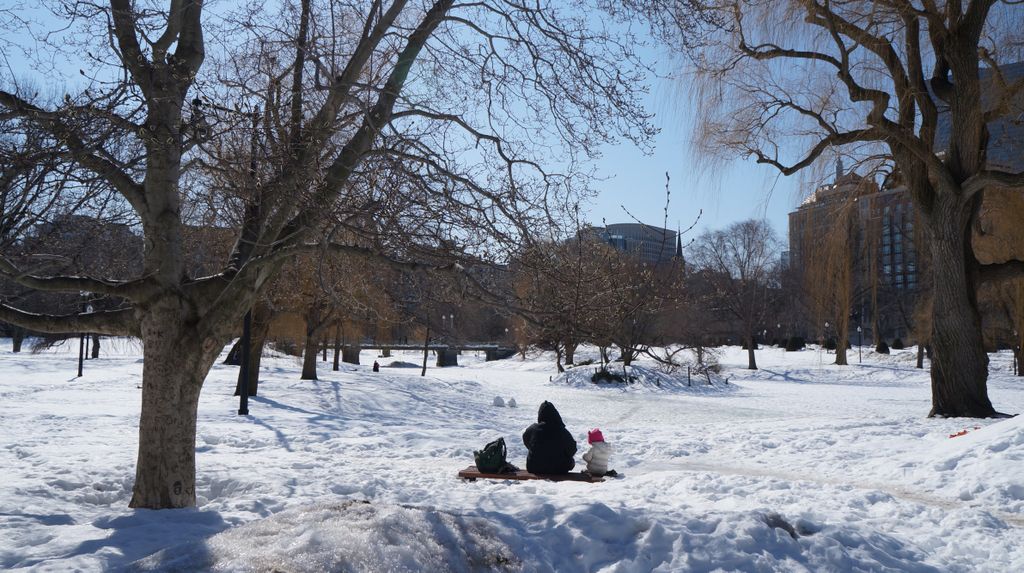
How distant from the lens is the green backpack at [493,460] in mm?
9023

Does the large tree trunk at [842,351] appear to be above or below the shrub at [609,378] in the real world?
above

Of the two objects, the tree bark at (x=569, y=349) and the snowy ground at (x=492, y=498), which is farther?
the tree bark at (x=569, y=349)

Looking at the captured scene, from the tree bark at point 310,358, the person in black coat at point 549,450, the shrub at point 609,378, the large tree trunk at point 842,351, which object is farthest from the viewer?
the large tree trunk at point 842,351

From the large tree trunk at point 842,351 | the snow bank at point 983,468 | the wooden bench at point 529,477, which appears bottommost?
the wooden bench at point 529,477

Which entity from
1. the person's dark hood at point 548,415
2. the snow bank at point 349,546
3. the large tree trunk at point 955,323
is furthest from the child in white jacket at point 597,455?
the large tree trunk at point 955,323

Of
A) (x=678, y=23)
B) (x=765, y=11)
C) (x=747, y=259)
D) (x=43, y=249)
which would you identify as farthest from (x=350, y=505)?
(x=747, y=259)

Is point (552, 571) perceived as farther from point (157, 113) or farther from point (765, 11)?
point (765, 11)

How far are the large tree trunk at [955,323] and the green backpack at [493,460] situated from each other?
29.7 ft

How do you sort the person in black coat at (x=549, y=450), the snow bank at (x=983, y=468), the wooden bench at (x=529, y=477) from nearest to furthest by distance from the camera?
the snow bank at (x=983, y=468) < the wooden bench at (x=529, y=477) < the person in black coat at (x=549, y=450)

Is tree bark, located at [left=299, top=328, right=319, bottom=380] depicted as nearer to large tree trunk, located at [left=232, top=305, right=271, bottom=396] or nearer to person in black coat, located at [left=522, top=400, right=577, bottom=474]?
large tree trunk, located at [left=232, top=305, right=271, bottom=396]

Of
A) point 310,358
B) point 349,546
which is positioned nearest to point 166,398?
point 349,546

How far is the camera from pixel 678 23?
7.16 meters

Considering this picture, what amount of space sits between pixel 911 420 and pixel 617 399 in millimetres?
13015

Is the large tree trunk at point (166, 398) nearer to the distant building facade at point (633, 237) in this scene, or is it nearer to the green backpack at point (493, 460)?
the green backpack at point (493, 460)
